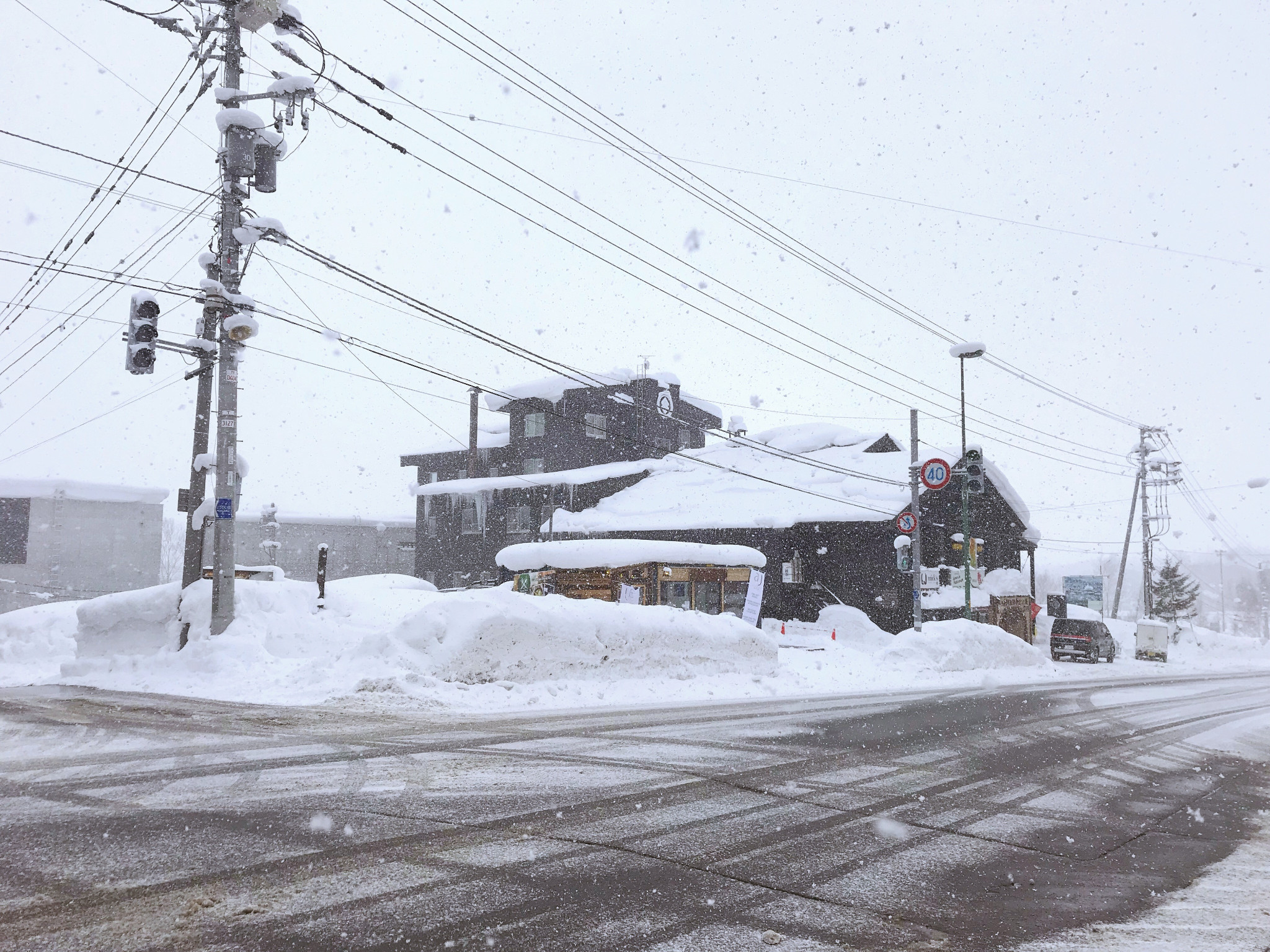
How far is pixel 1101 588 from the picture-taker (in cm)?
4647

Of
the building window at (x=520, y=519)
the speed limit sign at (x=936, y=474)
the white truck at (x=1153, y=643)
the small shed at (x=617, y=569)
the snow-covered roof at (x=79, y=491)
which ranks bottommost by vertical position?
the white truck at (x=1153, y=643)

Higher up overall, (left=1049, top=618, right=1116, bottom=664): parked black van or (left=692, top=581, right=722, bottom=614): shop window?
(left=692, top=581, right=722, bottom=614): shop window

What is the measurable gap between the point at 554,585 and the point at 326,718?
1436 centimetres

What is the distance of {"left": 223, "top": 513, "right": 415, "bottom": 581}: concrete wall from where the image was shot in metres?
66.2

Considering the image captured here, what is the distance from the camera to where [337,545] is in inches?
2640

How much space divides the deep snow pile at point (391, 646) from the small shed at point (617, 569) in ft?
22.9

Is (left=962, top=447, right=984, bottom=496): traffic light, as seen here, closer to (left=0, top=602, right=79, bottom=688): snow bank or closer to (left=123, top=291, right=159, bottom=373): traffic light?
(left=123, top=291, right=159, bottom=373): traffic light

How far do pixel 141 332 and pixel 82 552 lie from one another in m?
50.6

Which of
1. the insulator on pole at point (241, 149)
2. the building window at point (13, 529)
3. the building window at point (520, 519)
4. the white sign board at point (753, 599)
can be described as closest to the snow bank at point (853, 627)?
the white sign board at point (753, 599)

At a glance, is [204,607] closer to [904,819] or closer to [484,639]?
[484,639]

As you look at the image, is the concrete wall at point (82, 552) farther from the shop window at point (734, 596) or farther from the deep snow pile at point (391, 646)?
the shop window at point (734, 596)

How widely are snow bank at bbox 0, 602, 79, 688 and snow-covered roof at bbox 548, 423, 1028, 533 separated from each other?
21060 millimetres

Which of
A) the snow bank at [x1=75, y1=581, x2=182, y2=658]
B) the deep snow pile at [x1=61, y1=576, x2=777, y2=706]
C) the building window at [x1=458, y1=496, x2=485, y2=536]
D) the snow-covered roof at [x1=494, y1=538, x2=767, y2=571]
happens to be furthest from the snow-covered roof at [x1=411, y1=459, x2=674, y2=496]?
the snow bank at [x1=75, y1=581, x2=182, y2=658]

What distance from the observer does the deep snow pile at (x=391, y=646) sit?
12.3 metres
